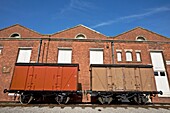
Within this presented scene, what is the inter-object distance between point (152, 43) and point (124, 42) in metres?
3.57

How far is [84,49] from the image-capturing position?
15.2 metres

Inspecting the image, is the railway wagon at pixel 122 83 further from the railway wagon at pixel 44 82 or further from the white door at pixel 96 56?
the white door at pixel 96 56

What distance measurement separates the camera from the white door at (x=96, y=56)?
48.8 ft

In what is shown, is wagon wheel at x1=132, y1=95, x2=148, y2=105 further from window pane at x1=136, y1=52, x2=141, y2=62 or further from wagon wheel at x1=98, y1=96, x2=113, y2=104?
window pane at x1=136, y1=52, x2=141, y2=62

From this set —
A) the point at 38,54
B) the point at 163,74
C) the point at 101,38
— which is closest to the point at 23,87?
the point at 38,54

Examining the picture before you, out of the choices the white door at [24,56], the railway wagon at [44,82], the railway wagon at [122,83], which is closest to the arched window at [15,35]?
the white door at [24,56]

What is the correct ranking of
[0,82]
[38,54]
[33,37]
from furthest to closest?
[33,37]
[38,54]
[0,82]

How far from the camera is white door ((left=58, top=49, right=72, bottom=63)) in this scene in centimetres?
1480

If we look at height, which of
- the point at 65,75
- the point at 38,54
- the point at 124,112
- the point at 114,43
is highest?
the point at 114,43

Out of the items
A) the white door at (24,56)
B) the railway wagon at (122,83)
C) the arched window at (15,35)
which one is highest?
the arched window at (15,35)

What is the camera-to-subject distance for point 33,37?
15.6 metres

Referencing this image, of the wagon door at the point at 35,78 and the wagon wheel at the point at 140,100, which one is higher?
the wagon door at the point at 35,78

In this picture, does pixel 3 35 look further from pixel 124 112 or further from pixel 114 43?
pixel 124 112

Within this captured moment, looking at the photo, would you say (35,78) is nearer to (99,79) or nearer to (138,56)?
(99,79)
